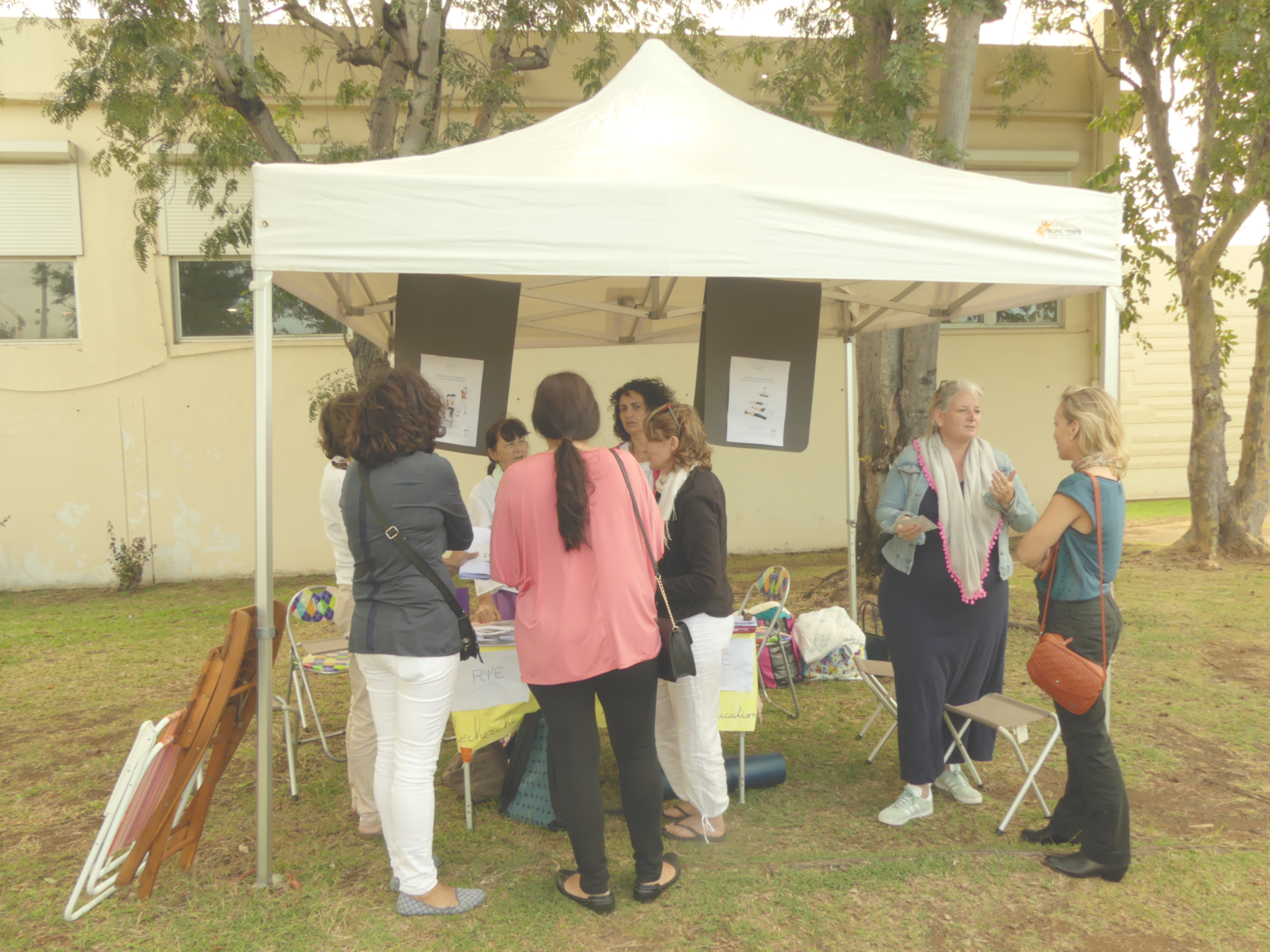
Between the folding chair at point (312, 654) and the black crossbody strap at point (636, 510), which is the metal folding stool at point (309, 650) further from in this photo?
the black crossbody strap at point (636, 510)

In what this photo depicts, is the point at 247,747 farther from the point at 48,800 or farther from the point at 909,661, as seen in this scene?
the point at 909,661

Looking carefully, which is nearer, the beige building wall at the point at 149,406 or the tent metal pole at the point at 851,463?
the tent metal pole at the point at 851,463

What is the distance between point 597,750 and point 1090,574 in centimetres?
162

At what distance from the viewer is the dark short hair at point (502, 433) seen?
→ 368cm

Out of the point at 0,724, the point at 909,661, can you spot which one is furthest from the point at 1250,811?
the point at 0,724

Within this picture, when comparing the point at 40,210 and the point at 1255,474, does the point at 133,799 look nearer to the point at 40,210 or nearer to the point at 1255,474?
the point at 40,210

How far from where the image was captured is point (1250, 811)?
3.27m

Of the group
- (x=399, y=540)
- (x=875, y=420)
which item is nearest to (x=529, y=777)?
(x=399, y=540)

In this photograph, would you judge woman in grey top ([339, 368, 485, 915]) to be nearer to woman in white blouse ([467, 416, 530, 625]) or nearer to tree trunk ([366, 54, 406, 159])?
woman in white blouse ([467, 416, 530, 625])

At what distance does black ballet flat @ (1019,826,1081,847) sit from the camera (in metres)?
2.97

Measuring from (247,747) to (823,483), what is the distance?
7.16m

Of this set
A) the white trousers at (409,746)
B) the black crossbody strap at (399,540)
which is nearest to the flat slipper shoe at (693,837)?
the white trousers at (409,746)

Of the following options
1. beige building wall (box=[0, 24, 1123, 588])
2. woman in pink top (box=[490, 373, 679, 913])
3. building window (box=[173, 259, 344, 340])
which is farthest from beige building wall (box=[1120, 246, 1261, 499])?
woman in pink top (box=[490, 373, 679, 913])

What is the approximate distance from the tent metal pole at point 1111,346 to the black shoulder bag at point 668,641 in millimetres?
1697
